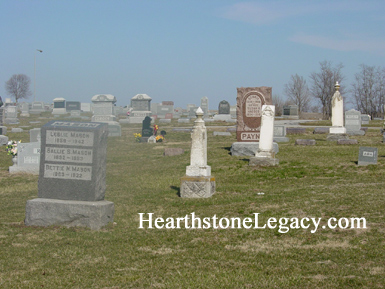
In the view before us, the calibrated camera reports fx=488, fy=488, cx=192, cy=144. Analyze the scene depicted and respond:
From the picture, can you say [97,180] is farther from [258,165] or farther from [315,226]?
[258,165]

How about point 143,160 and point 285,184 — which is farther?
point 143,160

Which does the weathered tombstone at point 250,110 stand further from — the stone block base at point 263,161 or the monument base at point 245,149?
the stone block base at point 263,161

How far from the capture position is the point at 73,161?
898 centimetres

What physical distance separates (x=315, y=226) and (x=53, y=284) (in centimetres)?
446

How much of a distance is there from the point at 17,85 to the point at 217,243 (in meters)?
88.1

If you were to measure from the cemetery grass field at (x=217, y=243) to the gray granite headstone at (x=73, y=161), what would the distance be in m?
0.69

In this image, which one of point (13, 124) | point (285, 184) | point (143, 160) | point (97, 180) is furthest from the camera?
point (13, 124)

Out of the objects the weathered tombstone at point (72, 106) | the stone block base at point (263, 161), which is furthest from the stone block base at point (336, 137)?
the weathered tombstone at point (72, 106)

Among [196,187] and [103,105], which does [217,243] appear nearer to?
[196,187]

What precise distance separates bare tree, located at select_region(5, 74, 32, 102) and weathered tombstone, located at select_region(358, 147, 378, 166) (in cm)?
8255

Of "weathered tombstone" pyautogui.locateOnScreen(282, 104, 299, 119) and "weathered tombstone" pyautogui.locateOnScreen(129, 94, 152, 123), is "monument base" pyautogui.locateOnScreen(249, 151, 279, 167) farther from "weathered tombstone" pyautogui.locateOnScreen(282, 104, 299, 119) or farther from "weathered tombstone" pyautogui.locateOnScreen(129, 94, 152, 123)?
"weathered tombstone" pyautogui.locateOnScreen(282, 104, 299, 119)

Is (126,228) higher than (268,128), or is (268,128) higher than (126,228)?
(268,128)

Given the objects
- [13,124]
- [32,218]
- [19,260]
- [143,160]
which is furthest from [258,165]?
[13,124]

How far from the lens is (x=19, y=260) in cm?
690
